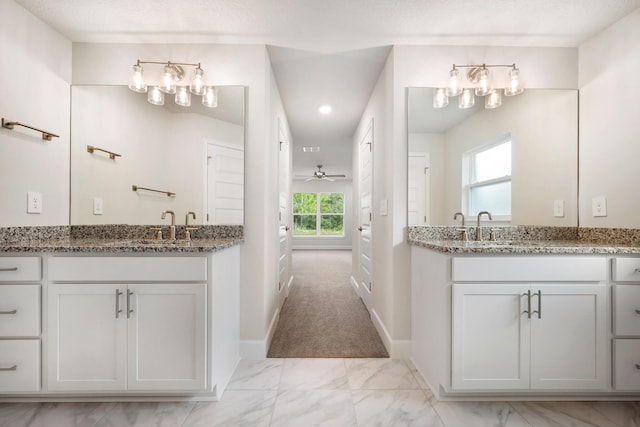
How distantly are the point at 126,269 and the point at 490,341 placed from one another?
78.5 inches

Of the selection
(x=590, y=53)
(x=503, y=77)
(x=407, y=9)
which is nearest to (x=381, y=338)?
(x=503, y=77)

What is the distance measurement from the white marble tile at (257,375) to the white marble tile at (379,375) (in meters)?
0.49

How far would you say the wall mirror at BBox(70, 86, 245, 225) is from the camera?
2092 mm

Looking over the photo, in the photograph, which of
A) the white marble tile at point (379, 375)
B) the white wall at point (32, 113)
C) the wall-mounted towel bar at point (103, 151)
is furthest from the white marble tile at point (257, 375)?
the wall-mounted towel bar at point (103, 151)

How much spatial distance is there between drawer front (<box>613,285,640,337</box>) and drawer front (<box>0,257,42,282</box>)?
3121mm

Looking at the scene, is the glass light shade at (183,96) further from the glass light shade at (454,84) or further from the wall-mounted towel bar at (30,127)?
the glass light shade at (454,84)

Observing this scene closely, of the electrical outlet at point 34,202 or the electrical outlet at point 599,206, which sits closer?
the electrical outlet at point 34,202

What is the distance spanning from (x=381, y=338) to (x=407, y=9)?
248 centimetres

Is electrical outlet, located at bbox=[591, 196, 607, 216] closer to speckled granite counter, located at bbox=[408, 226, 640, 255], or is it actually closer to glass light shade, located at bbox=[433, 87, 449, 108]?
speckled granite counter, located at bbox=[408, 226, 640, 255]

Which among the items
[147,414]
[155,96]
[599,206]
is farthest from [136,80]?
[599,206]

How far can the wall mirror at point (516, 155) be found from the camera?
2.13 m

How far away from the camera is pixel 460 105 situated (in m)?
2.14

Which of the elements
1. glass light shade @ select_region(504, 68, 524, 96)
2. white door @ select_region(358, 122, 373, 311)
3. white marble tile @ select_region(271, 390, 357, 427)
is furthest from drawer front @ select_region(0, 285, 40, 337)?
glass light shade @ select_region(504, 68, 524, 96)

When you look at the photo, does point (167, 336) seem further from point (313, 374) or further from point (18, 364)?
point (313, 374)
